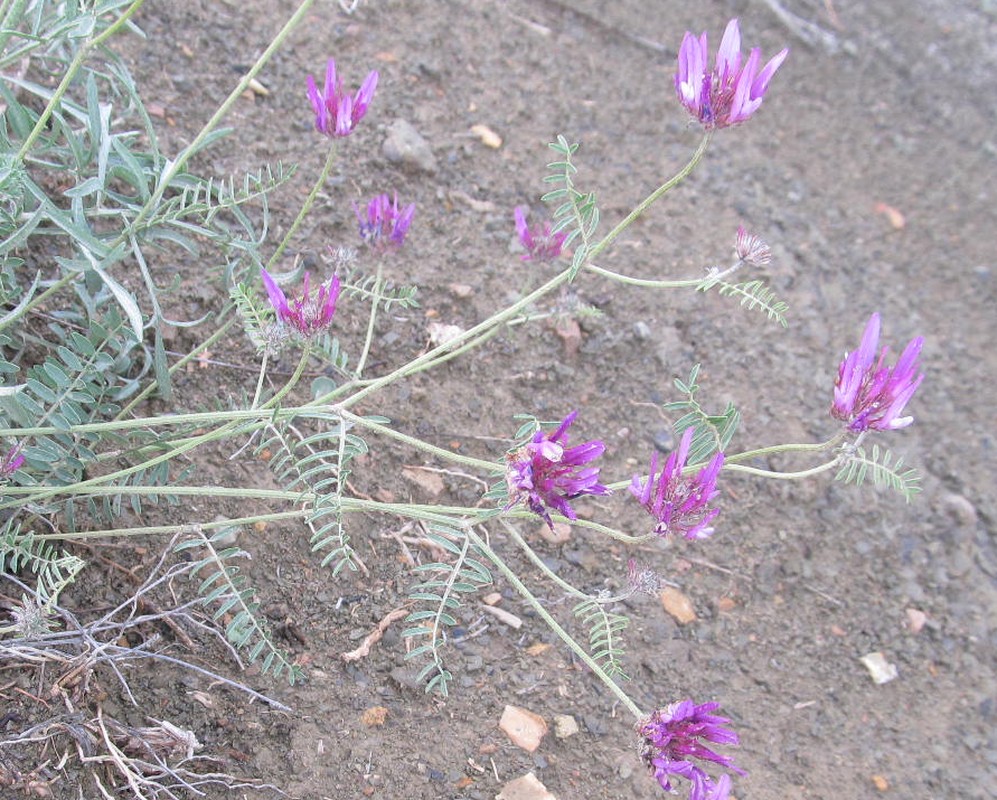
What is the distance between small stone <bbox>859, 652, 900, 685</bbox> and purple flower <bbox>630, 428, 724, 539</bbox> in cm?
113

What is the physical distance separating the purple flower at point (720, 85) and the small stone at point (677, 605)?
1.14 m

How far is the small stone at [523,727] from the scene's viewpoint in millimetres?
1975

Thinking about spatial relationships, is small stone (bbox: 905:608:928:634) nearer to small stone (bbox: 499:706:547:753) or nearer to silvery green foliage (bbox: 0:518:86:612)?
small stone (bbox: 499:706:547:753)

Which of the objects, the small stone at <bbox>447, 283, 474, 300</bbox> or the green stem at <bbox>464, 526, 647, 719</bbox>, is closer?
the green stem at <bbox>464, 526, 647, 719</bbox>

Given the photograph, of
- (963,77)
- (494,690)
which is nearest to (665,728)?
(494,690)

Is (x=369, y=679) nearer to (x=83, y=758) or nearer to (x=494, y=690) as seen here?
(x=494, y=690)

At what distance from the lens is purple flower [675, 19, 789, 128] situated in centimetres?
161

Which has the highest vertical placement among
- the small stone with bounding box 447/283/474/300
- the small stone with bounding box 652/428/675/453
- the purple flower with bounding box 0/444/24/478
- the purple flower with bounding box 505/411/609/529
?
Result: the purple flower with bounding box 505/411/609/529

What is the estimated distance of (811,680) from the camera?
2.37 metres

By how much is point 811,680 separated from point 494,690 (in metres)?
0.79

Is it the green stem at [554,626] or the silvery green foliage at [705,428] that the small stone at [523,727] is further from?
the silvery green foliage at [705,428]

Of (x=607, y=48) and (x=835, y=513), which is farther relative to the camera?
(x=607, y=48)

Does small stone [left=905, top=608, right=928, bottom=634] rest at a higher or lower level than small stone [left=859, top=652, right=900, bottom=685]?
higher

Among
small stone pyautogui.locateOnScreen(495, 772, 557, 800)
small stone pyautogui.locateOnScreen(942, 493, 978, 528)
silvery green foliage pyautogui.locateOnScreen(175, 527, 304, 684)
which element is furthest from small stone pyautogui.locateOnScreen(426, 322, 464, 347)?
small stone pyautogui.locateOnScreen(942, 493, 978, 528)
